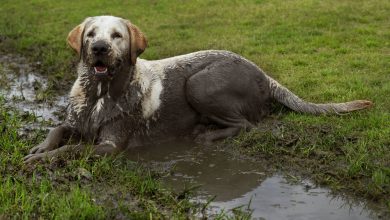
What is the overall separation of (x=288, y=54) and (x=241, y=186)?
520 cm

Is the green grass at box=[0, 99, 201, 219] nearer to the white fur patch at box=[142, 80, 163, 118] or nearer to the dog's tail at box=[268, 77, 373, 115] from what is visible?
the white fur patch at box=[142, 80, 163, 118]

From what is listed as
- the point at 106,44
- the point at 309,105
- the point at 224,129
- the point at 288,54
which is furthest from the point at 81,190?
the point at 288,54

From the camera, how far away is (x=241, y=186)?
597cm

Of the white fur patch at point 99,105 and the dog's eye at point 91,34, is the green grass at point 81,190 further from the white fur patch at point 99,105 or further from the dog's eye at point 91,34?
the dog's eye at point 91,34

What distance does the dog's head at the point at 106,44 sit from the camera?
6574 mm

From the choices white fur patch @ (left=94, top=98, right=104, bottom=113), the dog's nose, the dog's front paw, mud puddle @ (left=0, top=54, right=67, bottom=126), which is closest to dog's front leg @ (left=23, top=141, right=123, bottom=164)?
the dog's front paw

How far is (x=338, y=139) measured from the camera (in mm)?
6824

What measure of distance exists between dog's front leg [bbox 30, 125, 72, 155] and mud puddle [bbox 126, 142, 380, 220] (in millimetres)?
810

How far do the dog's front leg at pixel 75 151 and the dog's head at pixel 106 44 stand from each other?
83cm

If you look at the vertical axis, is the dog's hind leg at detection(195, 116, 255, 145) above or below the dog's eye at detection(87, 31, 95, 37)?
below

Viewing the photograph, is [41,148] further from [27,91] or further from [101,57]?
[27,91]

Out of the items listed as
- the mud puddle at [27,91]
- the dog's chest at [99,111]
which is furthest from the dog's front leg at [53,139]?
the mud puddle at [27,91]

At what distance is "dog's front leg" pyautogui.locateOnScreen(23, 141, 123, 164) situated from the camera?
614cm

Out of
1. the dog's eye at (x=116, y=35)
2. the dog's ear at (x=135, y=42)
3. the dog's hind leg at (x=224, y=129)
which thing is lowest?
the dog's hind leg at (x=224, y=129)
